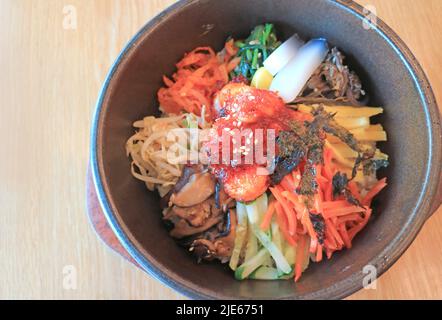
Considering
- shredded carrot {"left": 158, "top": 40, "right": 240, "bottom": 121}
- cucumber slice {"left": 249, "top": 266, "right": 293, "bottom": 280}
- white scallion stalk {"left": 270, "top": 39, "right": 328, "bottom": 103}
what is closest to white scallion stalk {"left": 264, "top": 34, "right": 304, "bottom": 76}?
white scallion stalk {"left": 270, "top": 39, "right": 328, "bottom": 103}

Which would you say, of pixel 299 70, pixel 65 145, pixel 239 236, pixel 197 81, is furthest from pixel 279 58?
pixel 65 145

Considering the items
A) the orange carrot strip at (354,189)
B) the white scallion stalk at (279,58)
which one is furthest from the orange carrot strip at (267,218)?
the white scallion stalk at (279,58)

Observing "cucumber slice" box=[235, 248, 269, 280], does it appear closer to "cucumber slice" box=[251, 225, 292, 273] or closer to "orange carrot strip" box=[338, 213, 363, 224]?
"cucumber slice" box=[251, 225, 292, 273]

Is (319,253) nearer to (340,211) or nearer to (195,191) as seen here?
(340,211)

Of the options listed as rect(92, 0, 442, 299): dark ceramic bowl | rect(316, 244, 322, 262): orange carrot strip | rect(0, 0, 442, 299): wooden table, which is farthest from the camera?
rect(0, 0, 442, 299): wooden table

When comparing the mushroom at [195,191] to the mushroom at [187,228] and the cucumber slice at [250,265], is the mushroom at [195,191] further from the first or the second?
the cucumber slice at [250,265]
